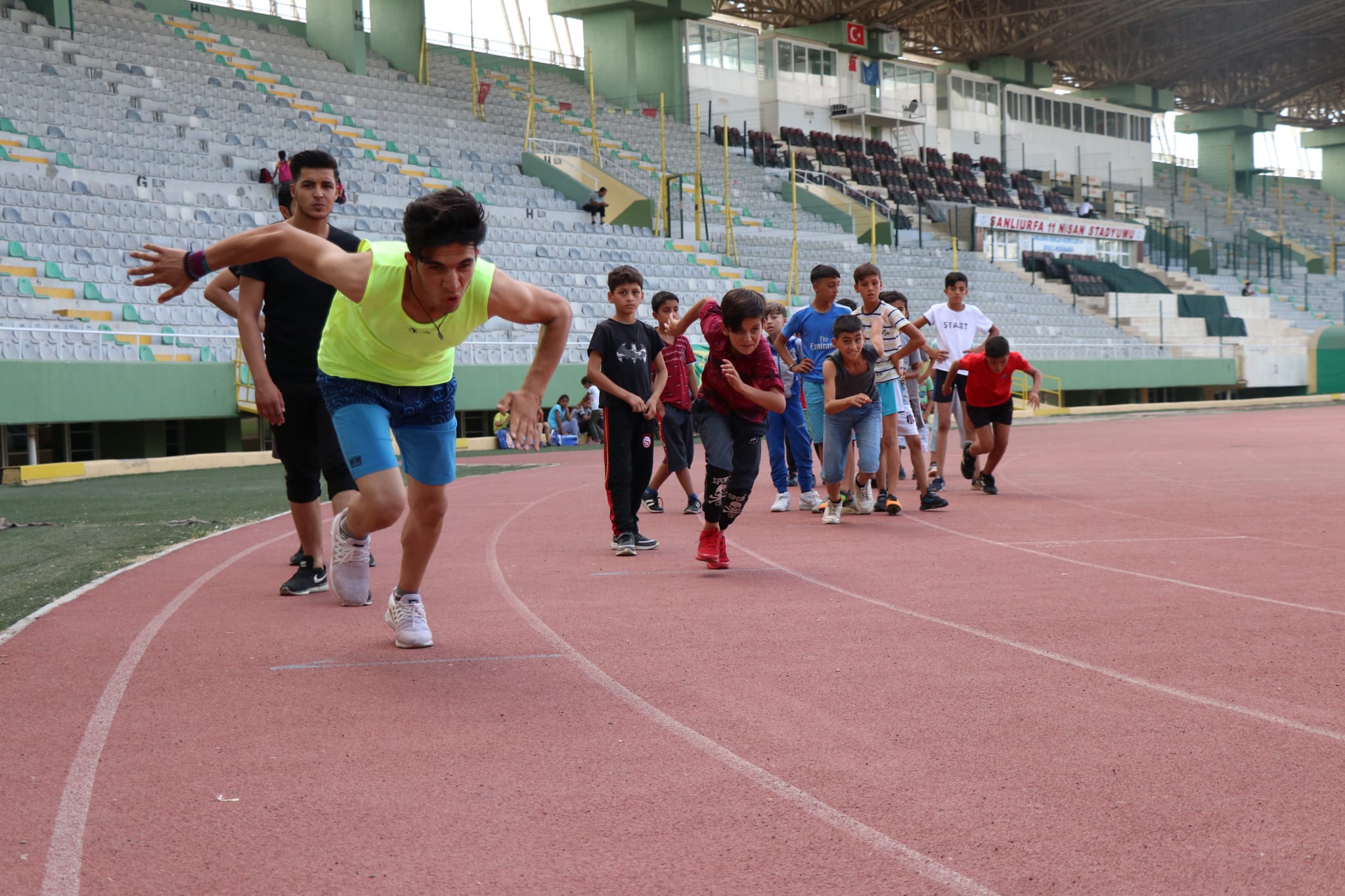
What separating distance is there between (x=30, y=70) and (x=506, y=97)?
16.9 metres

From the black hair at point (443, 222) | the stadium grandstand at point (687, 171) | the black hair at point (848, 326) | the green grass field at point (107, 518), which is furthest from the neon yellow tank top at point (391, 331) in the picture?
the stadium grandstand at point (687, 171)

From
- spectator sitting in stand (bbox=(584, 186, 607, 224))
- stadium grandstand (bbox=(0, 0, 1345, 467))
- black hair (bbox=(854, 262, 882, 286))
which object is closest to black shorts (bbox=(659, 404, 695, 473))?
black hair (bbox=(854, 262, 882, 286))

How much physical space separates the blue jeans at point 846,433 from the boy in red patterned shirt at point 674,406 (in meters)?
1.30

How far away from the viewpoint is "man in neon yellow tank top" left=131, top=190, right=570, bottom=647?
4.83 metres

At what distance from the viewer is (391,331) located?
17.1ft

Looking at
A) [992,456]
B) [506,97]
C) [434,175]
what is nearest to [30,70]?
[434,175]

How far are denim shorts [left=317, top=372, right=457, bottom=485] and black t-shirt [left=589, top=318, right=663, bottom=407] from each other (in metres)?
3.76

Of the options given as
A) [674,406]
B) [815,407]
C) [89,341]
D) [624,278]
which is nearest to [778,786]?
[624,278]

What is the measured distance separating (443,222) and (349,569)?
2538 millimetres

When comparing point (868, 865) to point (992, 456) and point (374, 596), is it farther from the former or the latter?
point (992, 456)

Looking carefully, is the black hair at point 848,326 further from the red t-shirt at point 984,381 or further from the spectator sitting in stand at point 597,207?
the spectator sitting in stand at point 597,207

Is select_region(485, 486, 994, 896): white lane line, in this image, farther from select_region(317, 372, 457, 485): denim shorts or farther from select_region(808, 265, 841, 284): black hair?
select_region(808, 265, 841, 284): black hair

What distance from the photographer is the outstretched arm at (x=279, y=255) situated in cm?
502

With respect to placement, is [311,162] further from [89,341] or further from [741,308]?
[89,341]
